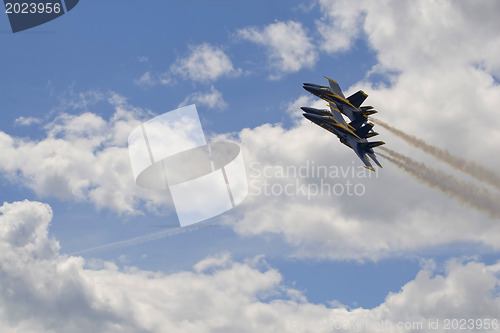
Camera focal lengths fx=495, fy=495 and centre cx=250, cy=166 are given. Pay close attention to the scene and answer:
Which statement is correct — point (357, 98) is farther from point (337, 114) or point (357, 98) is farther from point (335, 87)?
point (335, 87)

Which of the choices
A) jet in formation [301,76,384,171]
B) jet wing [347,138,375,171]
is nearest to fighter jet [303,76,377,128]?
jet in formation [301,76,384,171]

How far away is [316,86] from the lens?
477 ft

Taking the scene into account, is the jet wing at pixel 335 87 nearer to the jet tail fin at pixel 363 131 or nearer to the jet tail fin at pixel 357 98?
the jet tail fin at pixel 357 98

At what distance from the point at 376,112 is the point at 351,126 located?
8.41m

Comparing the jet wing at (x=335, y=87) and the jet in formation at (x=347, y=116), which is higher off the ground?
the jet wing at (x=335, y=87)

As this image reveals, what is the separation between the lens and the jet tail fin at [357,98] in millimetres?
149750

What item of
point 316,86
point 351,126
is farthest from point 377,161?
point 316,86

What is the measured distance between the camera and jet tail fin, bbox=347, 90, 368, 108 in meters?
150

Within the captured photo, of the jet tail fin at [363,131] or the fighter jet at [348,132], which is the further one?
the jet tail fin at [363,131]

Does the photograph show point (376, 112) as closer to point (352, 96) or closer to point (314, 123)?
point (352, 96)

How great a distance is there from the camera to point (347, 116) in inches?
5940

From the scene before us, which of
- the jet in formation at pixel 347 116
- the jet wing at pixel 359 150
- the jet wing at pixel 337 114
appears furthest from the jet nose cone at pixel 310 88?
the jet wing at pixel 359 150

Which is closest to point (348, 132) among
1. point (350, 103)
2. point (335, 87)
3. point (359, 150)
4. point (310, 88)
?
point (359, 150)

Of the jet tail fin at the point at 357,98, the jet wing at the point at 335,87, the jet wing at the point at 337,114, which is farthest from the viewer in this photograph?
the jet wing at the point at 335,87
